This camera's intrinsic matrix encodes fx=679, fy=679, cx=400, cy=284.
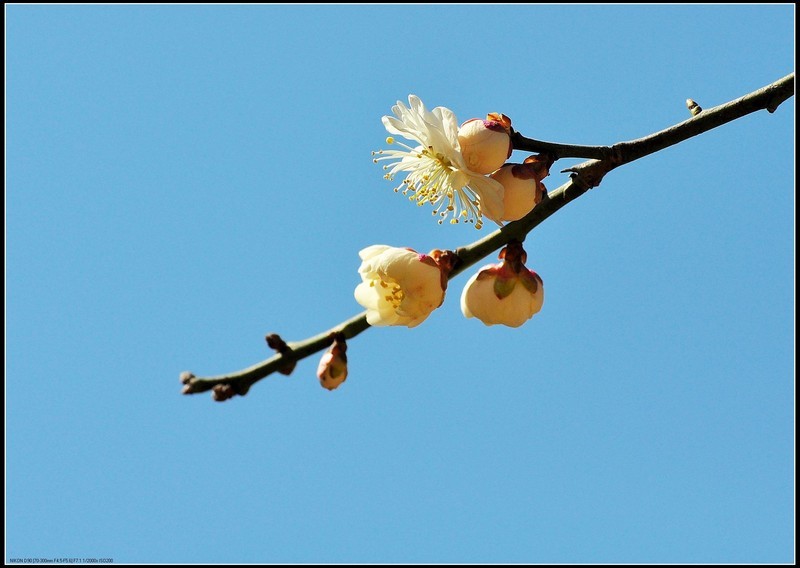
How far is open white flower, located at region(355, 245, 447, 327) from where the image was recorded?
1.50 m

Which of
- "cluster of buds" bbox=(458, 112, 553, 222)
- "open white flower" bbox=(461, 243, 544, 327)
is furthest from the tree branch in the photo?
"open white flower" bbox=(461, 243, 544, 327)

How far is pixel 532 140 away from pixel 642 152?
224 millimetres

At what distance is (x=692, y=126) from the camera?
1.37 metres

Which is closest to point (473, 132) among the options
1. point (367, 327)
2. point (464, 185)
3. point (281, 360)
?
point (464, 185)

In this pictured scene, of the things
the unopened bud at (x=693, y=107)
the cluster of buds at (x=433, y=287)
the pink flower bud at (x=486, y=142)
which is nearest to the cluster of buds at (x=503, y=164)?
the pink flower bud at (x=486, y=142)

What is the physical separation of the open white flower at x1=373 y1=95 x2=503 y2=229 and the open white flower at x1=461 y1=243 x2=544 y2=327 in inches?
5.1

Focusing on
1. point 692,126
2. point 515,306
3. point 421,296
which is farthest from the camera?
point 515,306

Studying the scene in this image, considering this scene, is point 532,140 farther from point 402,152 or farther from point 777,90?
point 777,90

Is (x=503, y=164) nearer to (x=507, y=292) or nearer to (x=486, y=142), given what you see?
(x=486, y=142)

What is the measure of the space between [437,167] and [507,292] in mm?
338

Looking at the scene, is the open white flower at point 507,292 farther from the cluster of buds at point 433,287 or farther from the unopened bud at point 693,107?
the unopened bud at point 693,107

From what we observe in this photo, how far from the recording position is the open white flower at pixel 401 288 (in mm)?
1501

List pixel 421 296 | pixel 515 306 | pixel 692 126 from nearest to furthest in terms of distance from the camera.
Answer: pixel 692 126, pixel 421 296, pixel 515 306

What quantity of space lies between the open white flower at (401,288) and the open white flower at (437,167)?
138mm
